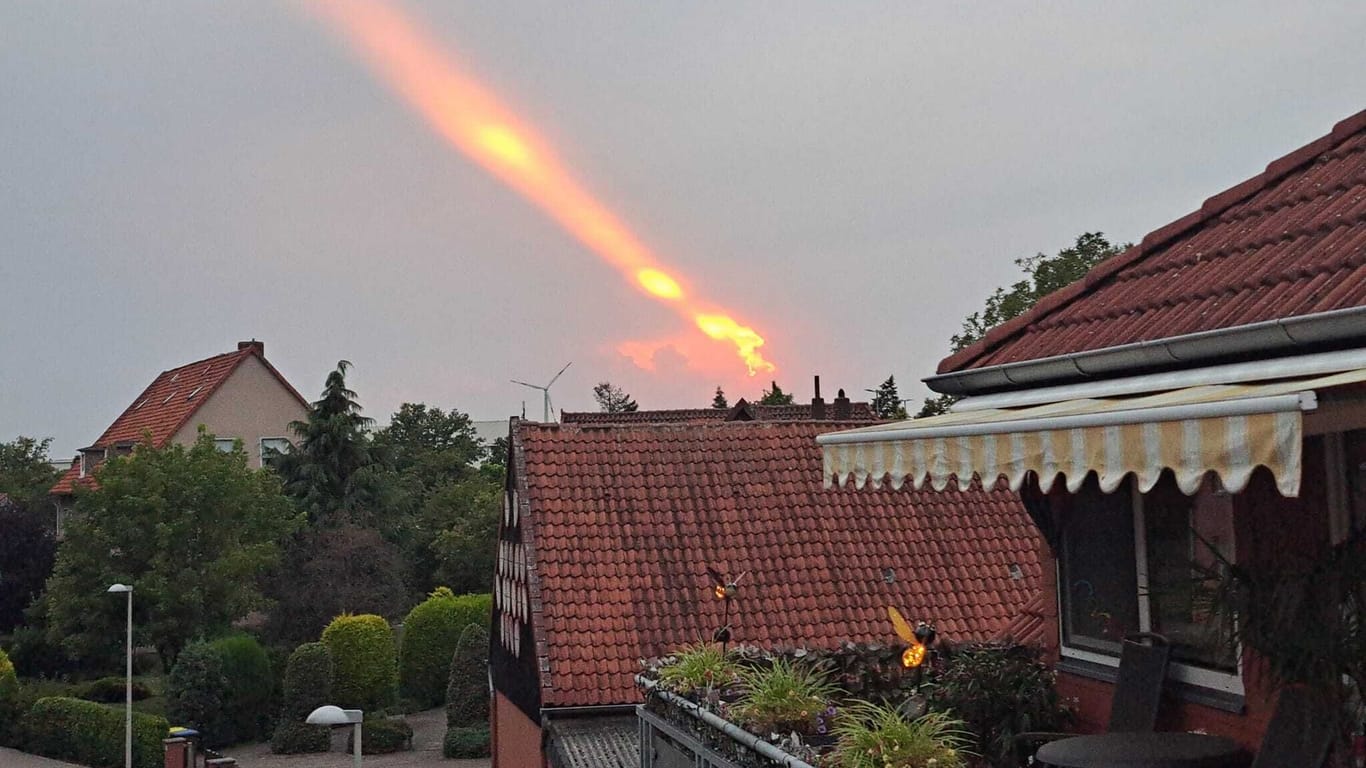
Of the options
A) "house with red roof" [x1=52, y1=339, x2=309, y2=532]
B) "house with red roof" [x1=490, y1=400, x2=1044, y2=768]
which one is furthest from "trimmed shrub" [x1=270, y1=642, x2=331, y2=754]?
"house with red roof" [x1=52, y1=339, x2=309, y2=532]

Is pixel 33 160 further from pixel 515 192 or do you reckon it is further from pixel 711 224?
pixel 711 224

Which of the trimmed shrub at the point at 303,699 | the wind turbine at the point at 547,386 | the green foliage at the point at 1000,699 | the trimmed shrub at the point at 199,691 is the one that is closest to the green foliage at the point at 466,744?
the trimmed shrub at the point at 303,699

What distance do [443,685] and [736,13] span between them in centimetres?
3309

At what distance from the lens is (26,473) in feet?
227

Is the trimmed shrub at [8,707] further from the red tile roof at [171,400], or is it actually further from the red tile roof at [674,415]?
the red tile roof at [674,415]

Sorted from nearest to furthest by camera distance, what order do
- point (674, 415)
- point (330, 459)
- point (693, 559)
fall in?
point (693, 559)
point (674, 415)
point (330, 459)

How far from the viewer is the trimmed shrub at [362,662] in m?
39.8

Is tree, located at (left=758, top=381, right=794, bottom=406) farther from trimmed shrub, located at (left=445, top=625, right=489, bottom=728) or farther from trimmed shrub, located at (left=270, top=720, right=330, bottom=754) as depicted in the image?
trimmed shrub, located at (left=270, top=720, right=330, bottom=754)

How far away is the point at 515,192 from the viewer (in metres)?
24.0

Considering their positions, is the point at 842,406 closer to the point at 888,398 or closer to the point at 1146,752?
the point at 1146,752

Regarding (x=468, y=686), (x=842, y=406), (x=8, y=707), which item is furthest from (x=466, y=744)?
(x=8, y=707)

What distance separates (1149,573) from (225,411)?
54.4m

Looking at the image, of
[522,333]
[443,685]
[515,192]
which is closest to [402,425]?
[443,685]

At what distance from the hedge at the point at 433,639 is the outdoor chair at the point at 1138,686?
35262 mm
